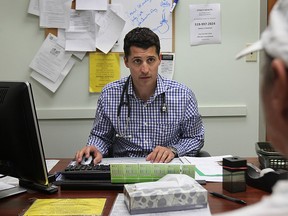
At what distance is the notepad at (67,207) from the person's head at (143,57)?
96cm

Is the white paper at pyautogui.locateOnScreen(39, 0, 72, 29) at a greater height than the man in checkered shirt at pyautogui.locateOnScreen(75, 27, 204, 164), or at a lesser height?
greater

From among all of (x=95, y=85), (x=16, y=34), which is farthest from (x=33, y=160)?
(x=16, y=34)

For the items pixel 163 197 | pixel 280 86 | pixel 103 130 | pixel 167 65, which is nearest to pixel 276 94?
pixel 280 86

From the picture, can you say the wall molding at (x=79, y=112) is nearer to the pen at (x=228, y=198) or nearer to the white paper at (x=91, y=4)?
the white paper at (x=91, y=4)

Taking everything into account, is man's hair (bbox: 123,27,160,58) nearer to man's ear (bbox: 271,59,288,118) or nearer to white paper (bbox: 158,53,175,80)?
white paper (bbox: 158,53,175,80)

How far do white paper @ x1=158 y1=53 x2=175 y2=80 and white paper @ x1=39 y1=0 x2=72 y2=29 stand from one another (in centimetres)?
72

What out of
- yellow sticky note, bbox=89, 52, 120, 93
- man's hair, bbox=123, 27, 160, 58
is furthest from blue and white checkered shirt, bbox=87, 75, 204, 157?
yellow sticky note, bbox=89, 52, 120, 93

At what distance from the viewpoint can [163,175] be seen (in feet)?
4.55

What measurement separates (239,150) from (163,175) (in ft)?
5.35

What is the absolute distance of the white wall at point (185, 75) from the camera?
8.87 feet

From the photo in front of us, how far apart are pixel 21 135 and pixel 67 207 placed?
29cm

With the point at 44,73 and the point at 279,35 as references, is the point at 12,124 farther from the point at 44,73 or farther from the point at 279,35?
the point at 44,73

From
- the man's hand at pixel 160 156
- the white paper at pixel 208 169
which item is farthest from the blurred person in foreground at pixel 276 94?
the man's hand at pixel 160 156

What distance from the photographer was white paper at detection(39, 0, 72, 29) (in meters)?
2.66
